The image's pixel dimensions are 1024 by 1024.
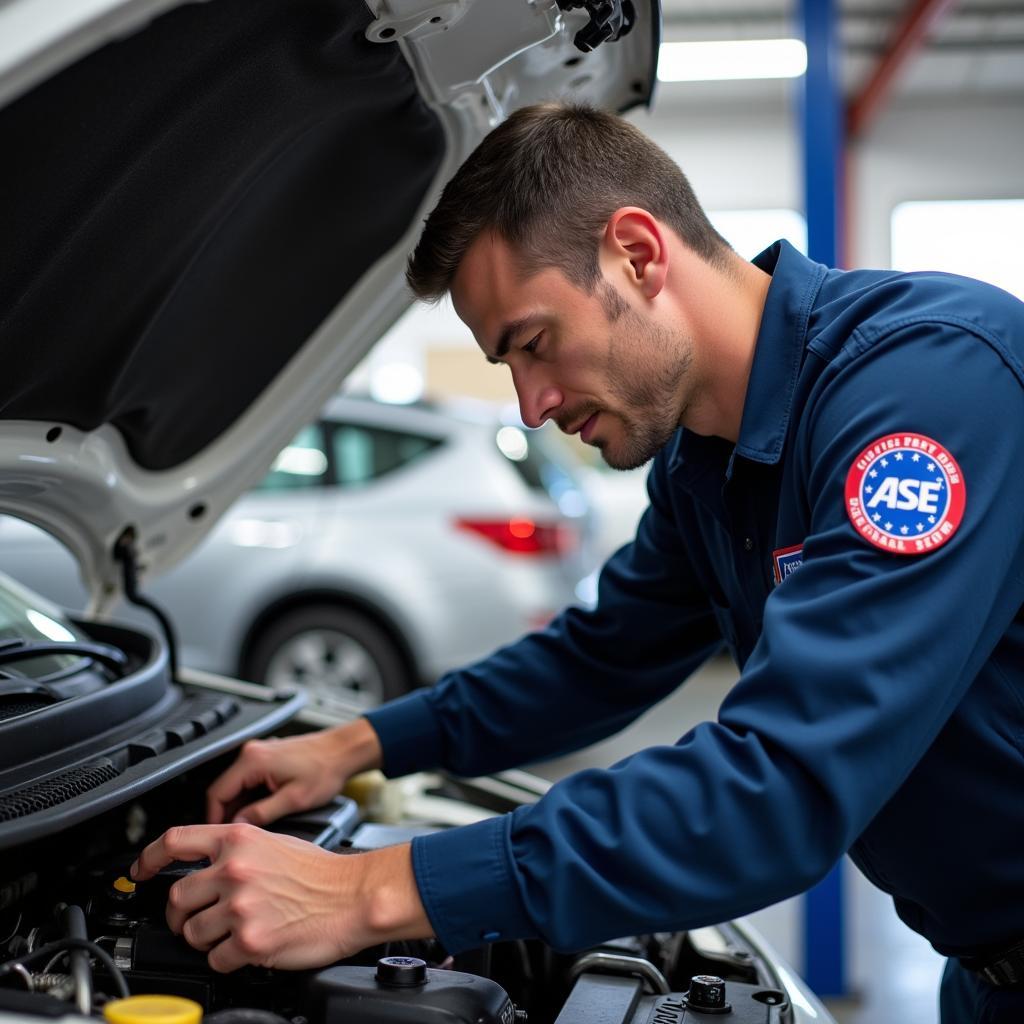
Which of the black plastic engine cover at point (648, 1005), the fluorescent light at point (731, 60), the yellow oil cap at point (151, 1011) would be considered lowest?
the black plastic engine cover at point (648, 1005)

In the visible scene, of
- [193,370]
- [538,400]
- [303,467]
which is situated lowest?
[538,400]

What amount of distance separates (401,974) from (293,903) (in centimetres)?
12

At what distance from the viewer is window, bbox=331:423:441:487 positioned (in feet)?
16.6

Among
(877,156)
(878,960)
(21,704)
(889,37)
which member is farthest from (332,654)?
(877,156)

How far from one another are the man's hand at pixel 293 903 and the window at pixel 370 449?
401 cm

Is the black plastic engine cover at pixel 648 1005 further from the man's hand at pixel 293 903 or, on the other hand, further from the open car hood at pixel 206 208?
the open car hood at pixel 206 208

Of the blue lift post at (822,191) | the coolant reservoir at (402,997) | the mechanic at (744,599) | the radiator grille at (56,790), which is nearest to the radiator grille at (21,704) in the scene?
the radiator grille at (56,790)

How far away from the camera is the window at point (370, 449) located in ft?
16.6

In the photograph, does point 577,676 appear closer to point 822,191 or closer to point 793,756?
point 793,756

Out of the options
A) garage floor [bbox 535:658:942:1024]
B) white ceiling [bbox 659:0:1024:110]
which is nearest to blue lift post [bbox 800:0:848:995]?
garage floor [bbox 535:658:942:1024]

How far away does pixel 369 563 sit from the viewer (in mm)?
4914

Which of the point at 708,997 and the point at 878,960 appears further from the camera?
the point at 878,960

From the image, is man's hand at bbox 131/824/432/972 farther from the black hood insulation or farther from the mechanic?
the black hood insulation

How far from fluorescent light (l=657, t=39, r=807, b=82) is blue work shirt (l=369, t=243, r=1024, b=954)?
347 inches
